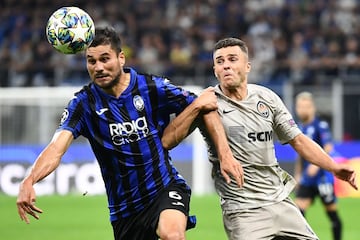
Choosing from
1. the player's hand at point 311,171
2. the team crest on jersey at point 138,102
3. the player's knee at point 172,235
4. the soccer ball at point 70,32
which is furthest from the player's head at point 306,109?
the player's knee at point 172,235

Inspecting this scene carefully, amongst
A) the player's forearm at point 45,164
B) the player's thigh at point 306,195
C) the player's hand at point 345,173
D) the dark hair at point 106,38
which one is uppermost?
the dark hair at point 106,38

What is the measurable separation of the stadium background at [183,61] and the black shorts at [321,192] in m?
6.23

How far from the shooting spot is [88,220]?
14078 millimetres

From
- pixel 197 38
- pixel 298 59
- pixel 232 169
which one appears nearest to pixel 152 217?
pixel 232 169

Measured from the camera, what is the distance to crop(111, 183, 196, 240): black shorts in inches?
246

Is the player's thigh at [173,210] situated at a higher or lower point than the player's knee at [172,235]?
higher

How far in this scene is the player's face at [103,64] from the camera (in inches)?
244

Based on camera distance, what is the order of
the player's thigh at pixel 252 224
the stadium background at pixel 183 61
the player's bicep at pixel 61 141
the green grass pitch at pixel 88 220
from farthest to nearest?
the stadium background at pixel 183 61 < the green grass pitch at pixel 88 220 < the player's thigh at pixel 252 224 < the player's bicep at pixel 61 141

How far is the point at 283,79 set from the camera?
70.5 feet

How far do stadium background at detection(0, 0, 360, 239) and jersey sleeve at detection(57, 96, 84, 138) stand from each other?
11.0 meters

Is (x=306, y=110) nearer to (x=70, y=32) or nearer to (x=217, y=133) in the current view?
(x=217, y=133)

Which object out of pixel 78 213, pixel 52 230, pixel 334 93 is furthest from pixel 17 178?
pixel 334 93

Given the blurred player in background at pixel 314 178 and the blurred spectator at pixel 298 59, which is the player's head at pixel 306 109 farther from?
the blurred spectator at pixel 298 59

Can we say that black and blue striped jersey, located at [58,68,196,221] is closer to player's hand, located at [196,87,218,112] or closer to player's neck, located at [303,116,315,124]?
player's hand, located at [196,87,218,112]
